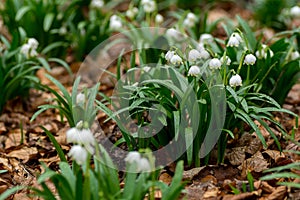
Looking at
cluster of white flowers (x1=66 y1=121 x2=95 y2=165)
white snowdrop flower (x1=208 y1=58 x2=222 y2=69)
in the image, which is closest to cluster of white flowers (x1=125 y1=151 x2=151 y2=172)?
cluster of white flowers (x1=66 y1=121 x2=95 y2=165)

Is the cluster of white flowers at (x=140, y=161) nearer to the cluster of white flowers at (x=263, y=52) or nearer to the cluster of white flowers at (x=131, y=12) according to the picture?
the cluster of white flowers at (x=263, y=52)

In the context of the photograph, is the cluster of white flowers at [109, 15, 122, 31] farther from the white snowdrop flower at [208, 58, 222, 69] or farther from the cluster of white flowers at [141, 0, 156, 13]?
the white snowdrop flower at [208, 58, 222, 69]

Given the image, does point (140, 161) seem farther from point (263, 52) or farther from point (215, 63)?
point (263, 52)

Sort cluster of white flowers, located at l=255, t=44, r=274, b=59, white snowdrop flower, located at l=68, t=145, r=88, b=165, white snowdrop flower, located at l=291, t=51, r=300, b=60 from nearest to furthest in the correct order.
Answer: white snowdrop flower, located at l=68, t=145, r=88, b=165 < cluster of white flowers, located at l=255, t=44, r=274, b=59 < white snowdrop flower, located at l=291, t=51, r=300, b=60

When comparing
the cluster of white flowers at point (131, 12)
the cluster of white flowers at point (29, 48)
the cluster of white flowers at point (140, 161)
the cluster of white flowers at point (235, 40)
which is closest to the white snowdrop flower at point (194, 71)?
the cluster of white flowers at point (235, 40)

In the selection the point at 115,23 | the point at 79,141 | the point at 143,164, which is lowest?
the point at 143,164

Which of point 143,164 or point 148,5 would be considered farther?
point 148,5

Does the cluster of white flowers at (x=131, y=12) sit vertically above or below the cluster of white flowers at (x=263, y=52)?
above

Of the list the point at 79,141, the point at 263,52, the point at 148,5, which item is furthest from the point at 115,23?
the point at 79,141

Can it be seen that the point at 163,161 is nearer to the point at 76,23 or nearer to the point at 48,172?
the point at 48,172

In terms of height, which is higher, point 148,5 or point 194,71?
point 148,5

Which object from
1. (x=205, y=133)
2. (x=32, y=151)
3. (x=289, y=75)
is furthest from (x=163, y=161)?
(x=289, y=75)
